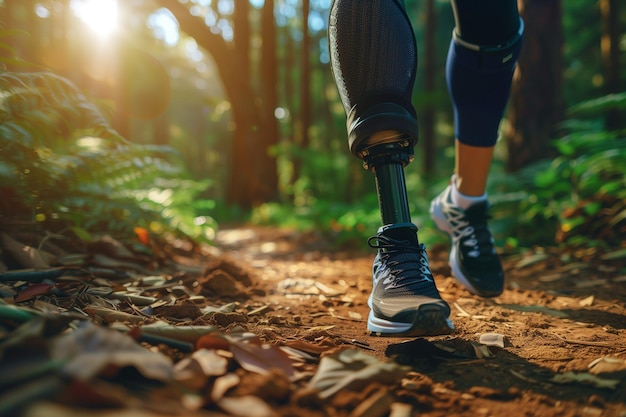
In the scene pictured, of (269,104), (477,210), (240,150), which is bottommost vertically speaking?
(477,210)

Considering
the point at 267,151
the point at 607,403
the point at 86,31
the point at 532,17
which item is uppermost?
the point at 86,31

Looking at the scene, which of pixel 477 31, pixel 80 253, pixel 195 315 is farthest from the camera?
pixel 80 253

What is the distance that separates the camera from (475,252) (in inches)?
83.8

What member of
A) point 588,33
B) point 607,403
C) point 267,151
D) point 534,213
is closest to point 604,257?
point 534,213

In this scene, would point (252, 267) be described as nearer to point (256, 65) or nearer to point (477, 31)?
point (477, 31)

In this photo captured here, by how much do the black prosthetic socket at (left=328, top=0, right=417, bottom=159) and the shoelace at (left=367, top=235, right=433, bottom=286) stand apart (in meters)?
0.35

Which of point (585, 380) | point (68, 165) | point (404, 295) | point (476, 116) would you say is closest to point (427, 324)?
point (404, 295)

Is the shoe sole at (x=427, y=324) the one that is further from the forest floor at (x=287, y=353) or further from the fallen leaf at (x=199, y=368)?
the fallen leaf at (x=199, y=368)

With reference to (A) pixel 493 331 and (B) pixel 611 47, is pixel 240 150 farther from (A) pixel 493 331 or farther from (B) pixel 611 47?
(A) pixel 493 331

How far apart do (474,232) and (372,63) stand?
1.01 meters

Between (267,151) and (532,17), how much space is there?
6835 millimetres

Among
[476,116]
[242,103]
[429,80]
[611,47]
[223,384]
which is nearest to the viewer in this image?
[223,384]

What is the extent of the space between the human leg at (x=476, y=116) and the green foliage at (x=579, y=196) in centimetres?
138

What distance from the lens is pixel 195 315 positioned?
1536mm
